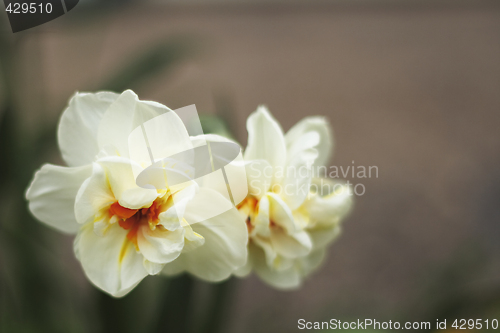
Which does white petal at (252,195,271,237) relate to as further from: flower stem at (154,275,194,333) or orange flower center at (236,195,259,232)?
flower stem at (154,275,194,333)

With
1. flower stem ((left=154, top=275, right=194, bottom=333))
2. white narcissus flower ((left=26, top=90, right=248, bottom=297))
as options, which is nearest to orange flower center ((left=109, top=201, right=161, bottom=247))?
white narcissus flower ((left=26, top=90, right=248, bottom=297))

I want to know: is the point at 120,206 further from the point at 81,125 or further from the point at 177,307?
the point at 177,307

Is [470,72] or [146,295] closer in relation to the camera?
[146,295]

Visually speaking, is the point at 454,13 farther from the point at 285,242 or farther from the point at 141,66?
the point at 285,242

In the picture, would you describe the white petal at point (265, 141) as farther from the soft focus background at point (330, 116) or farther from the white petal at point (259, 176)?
the soft focus background at point (330, 116)

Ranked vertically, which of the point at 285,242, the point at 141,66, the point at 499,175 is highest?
the point at 141,66

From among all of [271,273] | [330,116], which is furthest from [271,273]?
[330,116]

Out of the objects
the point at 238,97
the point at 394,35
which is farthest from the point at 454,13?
the point at 238,97
